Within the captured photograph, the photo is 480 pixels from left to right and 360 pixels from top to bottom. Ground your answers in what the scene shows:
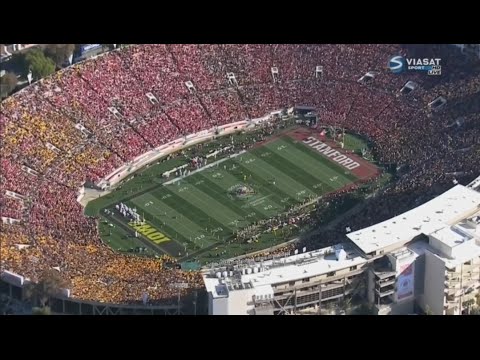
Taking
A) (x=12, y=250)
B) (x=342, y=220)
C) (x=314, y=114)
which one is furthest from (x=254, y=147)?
(x=12, y=250)

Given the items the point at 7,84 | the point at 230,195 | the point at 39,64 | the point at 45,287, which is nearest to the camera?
the point at 45,287

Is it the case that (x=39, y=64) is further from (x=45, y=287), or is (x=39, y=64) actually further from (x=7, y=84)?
(x=45, y=287)

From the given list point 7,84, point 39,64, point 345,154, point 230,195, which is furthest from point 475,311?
point 39,64

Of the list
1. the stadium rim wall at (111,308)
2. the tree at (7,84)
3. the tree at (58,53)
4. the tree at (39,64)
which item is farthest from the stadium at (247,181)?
the tree at (58,53)

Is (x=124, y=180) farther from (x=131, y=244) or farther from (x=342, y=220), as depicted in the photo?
(x=342, y=220)

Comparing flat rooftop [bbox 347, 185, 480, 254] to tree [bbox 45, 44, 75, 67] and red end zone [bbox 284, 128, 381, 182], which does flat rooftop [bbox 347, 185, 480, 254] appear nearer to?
red end zone [bbox 284, 128, 381, 182]

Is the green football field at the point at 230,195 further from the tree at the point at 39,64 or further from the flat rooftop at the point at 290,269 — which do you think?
the tree at the point at 39,64
